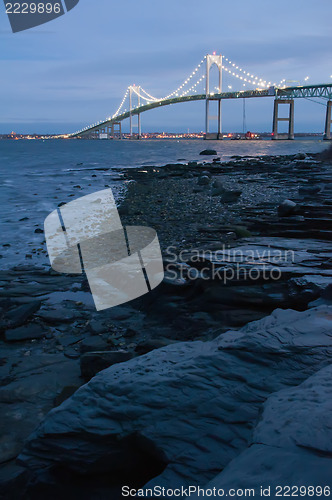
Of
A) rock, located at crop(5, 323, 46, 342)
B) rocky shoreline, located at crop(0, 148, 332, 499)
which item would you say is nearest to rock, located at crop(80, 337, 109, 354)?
rocky shoreline, located at crop(0, 148, 332, 499)

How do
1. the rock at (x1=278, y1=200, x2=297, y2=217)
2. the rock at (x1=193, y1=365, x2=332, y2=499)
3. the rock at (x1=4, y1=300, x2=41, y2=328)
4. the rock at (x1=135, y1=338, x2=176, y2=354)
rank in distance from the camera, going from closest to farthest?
the rock at (x1=193, y1=365, x2=332, y2=499) < the rock at (x1=135, y1=338, x2=176, y2=354) < the rock at (x1=4, y1=300, x2=41, y2=328) < the rock at (x1=278, y1=200, x2=297, y2=217)

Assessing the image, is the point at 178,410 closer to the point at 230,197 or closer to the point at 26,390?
the point at 26,390

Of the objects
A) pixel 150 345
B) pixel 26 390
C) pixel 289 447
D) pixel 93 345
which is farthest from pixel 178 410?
pixel 93 345

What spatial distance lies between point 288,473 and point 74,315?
91.9 inches

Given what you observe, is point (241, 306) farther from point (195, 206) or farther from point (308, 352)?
point (195, 206)

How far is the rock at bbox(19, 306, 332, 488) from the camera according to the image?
1.19 m

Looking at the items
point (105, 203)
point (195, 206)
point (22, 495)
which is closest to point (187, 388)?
point (22, 495)

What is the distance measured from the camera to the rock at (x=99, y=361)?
6.89 feet

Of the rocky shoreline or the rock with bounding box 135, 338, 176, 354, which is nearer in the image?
the rocky shoreline

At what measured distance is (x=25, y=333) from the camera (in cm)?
273

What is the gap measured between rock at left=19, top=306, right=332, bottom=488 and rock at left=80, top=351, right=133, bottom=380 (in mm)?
453

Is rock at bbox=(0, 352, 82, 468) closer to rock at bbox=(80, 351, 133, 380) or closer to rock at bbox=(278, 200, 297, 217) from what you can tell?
rock at bbox=(80, 351, 133, 380)

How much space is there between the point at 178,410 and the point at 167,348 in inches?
19.5

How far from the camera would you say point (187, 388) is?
1405 mm
